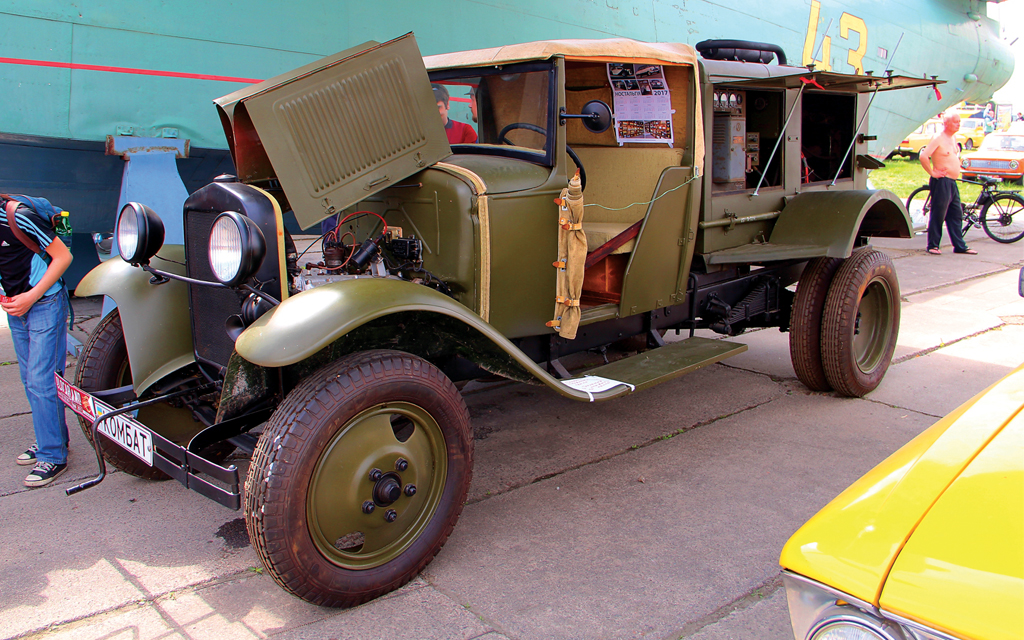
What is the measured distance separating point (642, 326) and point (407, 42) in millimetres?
2113

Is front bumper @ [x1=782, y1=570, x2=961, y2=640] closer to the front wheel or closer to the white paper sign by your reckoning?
the white paper sign

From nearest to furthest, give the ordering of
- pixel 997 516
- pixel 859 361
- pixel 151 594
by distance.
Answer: pixel 997 516 < pixel 151 594 < pixel 859 361

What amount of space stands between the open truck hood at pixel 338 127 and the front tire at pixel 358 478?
0.81 meters

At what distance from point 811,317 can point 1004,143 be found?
2000 cm

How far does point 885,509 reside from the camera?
146cm

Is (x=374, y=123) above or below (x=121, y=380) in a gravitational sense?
above

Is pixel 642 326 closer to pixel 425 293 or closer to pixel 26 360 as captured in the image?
pixel 425 293

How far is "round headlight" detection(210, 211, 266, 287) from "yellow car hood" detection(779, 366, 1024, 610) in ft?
6.46

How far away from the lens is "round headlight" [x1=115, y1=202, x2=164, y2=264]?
287cm

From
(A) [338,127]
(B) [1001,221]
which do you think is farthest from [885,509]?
(B) [1001,221]

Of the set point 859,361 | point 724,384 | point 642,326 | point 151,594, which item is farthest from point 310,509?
point 859,361

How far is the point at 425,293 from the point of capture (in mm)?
2680

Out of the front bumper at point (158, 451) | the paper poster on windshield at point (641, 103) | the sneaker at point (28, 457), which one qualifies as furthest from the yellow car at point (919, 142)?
the front bumper at point (158, 451)

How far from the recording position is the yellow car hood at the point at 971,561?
1146 mm
